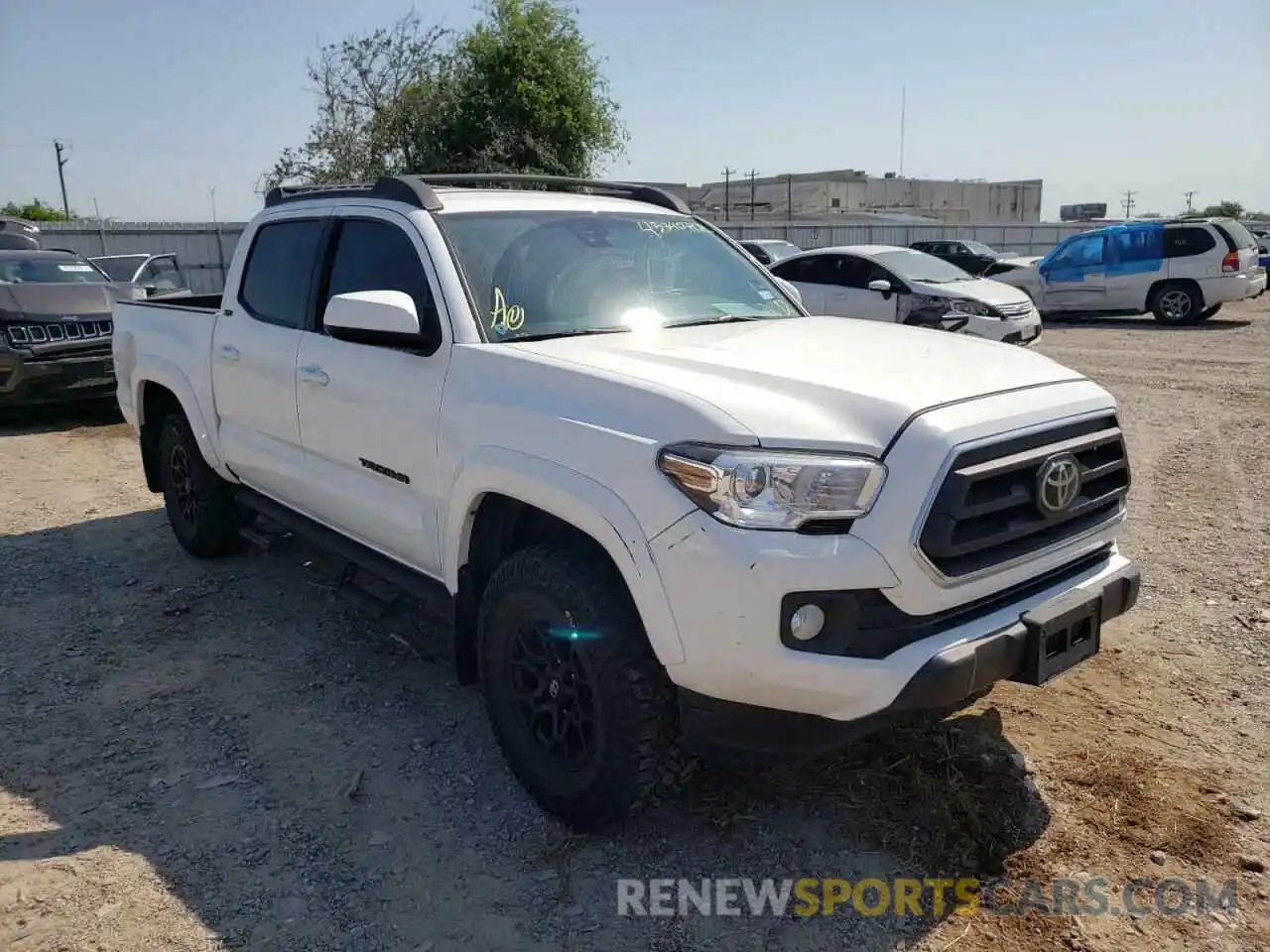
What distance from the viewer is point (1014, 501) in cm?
266

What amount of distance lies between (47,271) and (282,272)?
7.41 metres

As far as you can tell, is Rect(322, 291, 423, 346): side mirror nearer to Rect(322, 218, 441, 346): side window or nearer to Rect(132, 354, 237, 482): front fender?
Rect(322, 218, 441, 346): side window

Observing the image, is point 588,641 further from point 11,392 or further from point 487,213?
point 11,392

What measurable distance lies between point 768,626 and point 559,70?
24.5 meters

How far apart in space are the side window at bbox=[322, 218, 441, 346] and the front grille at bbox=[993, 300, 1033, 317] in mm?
9542

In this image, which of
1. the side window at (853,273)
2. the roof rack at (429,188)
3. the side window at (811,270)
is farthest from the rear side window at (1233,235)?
the roof rack at (429,188)

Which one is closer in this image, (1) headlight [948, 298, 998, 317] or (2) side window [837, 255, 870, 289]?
(1) headlight [948, 298, 998, 317]

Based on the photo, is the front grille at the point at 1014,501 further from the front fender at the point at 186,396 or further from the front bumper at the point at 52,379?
the front bumper at the point at 52,379

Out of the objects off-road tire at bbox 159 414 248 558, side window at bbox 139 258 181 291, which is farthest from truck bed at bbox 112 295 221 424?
side window at bbox 139 258 181 291

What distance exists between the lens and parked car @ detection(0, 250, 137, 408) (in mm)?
8930

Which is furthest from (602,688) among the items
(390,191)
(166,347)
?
(166,347)

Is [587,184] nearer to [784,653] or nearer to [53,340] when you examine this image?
[784,653]

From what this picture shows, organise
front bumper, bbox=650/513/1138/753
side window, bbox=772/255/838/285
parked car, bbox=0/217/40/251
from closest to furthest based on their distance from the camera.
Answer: front bumper, bbox=650/513/1138/753 < side window, bbox=772/255/838/285 < parked car, bbox=0/217/40/251

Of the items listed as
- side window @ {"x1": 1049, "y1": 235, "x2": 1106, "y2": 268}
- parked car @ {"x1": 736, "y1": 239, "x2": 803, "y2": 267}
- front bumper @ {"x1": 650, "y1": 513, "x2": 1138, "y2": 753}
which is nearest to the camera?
front bumper @ {"x1": 650, "y1": 513, "x2": 1138, "y2": 753}
